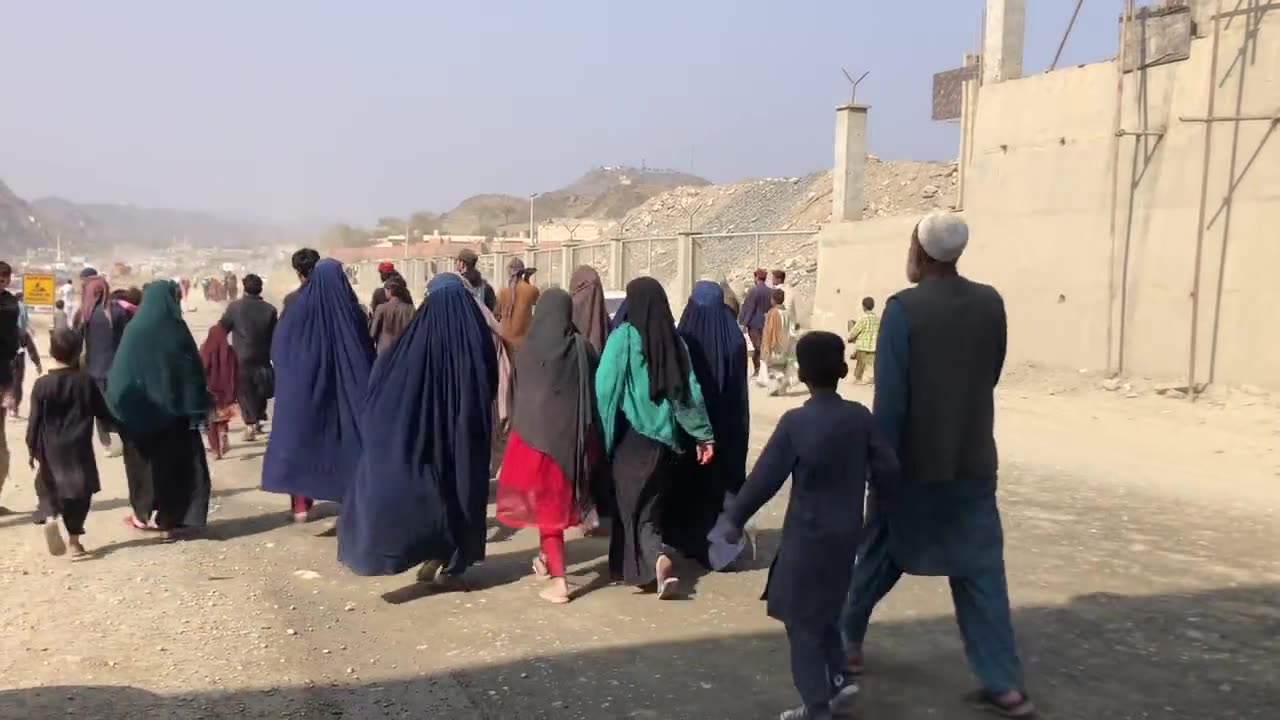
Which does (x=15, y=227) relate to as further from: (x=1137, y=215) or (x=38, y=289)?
(x=1137, y=215)

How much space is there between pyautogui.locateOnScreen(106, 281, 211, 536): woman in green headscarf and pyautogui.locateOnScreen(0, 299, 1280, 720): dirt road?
0.22 metres

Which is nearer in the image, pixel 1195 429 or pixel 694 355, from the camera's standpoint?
pixel 694 355

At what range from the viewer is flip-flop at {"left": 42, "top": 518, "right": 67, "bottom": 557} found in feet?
17.4

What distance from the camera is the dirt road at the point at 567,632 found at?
3.58 m

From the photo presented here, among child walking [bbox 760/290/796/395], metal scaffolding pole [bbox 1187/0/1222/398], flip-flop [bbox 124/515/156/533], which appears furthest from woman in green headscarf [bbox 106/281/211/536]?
metal scaffolding pole [bbox 1187/0/1222/398]

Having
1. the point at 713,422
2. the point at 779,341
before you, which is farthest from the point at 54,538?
the point at 779,341

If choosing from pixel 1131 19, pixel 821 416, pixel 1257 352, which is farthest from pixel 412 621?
pixel 1131 19

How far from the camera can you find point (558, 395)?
472 centimetres

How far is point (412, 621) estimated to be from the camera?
445cm

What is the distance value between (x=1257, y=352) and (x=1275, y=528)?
173 inches

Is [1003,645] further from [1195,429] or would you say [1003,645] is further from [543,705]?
[1195,429]

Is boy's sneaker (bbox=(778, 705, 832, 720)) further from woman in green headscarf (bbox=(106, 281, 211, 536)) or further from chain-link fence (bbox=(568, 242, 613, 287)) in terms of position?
chain-link fence (bbox=(568, 242, 613, 287))

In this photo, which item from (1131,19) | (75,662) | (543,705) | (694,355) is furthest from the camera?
(1131,19)

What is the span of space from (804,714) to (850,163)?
15050 mm
